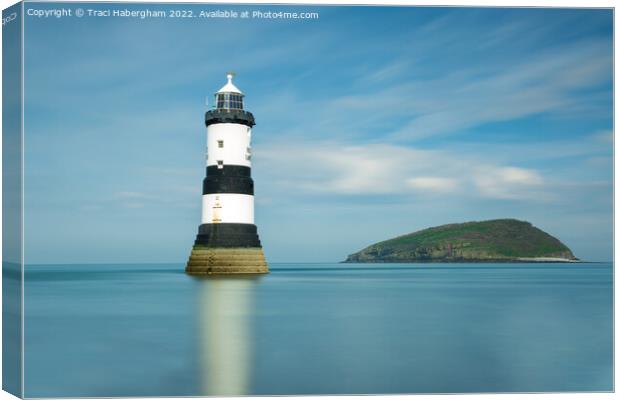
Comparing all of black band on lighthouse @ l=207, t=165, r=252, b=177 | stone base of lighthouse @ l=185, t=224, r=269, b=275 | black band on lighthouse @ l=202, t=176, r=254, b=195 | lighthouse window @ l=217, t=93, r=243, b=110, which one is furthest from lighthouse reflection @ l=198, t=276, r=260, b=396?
lighthouse window @ l=217, t=93, r=243, b=110

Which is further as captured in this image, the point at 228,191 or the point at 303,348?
the point at 228,191

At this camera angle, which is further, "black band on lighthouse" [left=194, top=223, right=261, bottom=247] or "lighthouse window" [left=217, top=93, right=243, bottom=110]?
"lighthouse window" [left=217, top=93, right=243, bottom=110]

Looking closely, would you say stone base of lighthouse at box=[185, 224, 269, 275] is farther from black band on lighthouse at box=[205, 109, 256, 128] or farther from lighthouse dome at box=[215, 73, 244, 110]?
lighthouse dome at box=[215, 73, 244, 110]

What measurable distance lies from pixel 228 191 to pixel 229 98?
10.1 feet

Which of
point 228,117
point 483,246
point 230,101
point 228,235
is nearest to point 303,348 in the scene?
point 228,235

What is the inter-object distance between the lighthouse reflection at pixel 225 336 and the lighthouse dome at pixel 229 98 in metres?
5.55

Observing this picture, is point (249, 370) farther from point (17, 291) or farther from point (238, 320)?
point (238, 320)

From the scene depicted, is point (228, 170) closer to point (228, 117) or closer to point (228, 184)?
point (228, 184)

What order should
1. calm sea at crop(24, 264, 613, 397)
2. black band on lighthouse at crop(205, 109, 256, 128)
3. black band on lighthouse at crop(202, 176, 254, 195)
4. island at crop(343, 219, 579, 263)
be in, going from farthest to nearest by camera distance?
1. island at crop(343, 219, 579, 263)
2. black band on lighthouse at crop(205, 109, 256, 128)
3. black band on lighthouse at crop(202, 176, 254, 195)
4. calm sea at crop(24, 264, 613, 397)

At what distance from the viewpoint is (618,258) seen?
719cm

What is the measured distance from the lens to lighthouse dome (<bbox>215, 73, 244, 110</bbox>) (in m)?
22.3

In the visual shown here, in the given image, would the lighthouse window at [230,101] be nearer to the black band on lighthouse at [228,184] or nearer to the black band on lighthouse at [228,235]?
the black band on lighthouse at [228,184]

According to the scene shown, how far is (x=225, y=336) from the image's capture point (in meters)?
11.6

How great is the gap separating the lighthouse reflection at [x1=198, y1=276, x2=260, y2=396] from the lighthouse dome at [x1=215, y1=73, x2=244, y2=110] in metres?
5.55
